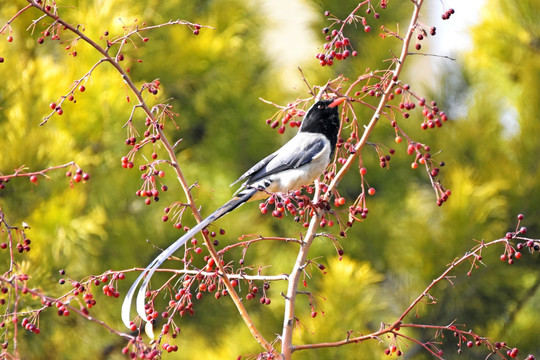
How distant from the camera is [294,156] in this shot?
1730 mm

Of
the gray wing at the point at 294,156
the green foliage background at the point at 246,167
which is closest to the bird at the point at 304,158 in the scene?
the gray wing at the point at 294,156

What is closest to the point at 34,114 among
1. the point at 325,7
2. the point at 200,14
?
the point at 200,14

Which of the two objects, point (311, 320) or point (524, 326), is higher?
point (311, 320)

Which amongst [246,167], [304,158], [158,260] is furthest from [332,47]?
[246,167]

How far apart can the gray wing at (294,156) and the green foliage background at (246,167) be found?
20.0 inches

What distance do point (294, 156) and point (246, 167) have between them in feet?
4.23

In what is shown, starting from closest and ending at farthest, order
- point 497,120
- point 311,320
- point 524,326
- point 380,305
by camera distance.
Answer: point 311,320 → point 380,305 → point 524,326 → point 497,120

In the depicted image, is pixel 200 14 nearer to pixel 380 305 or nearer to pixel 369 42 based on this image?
pixel 369 42

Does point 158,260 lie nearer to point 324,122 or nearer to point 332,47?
point 332,47

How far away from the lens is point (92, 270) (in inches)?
101

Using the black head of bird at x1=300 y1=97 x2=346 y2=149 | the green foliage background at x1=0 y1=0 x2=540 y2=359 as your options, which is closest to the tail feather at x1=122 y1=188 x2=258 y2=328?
the black head of bird at x1=300 y1=97 x2=346 y2=149

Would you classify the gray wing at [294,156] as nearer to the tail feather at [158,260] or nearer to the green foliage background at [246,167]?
the tail feather at [158,260]

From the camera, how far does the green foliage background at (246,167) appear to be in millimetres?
2338

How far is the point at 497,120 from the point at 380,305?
1.14 metres
